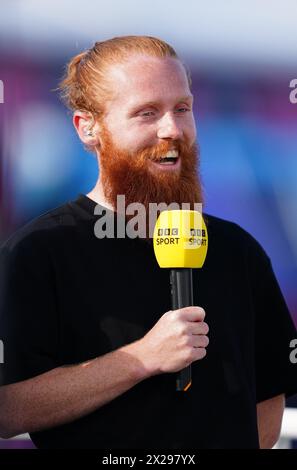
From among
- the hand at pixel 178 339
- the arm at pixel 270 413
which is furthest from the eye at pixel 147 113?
the arm at pixel 270 413

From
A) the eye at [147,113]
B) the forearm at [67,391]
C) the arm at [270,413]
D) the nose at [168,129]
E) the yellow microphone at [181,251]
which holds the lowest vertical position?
the arm at [270,413]

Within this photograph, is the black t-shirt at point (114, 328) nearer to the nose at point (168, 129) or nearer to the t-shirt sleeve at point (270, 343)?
the t-shirt sleeve at point (270, 343)

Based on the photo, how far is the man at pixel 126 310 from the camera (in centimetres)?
161

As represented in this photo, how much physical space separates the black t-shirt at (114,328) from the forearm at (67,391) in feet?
0.11

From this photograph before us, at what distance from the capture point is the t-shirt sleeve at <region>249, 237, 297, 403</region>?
1.95m

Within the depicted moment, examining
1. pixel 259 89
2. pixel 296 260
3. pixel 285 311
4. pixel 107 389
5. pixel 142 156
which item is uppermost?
pixel 259 89

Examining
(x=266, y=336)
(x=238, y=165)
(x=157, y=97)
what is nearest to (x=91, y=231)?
(x=157, y=97)

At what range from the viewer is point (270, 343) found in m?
1.96

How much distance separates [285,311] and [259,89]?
823mm

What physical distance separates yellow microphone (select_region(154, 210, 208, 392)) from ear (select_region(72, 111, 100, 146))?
404 mm

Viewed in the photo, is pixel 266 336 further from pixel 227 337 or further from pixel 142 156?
pixel 142 156

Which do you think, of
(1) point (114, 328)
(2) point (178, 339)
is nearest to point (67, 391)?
(1) point (114, 328)

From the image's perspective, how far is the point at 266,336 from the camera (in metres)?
1.96

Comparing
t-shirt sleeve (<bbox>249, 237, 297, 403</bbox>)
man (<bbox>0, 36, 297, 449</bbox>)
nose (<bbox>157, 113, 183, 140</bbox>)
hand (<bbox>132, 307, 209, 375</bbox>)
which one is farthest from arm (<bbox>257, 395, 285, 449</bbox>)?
nose (<bbox>157, 113, 183, 140</bbox>)
